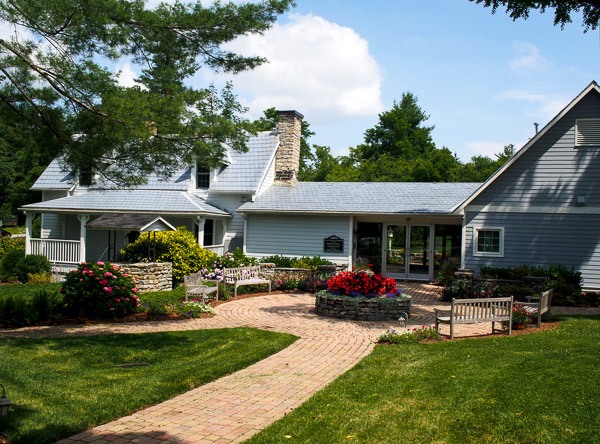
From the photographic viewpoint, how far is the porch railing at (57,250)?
64.5ft

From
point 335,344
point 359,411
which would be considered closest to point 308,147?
point 335,344

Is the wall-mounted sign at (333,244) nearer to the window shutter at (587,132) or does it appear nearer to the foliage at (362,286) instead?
the foliage at (362,286)

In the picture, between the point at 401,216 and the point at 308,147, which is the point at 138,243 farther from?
the point at 308,147

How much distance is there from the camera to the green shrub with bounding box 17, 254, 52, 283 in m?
18.1

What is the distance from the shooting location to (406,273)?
20922 mm

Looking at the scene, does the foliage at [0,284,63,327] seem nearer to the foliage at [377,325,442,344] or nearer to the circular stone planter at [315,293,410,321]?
the circular stone planter at [315,293,410,321]

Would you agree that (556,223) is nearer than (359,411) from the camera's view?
No

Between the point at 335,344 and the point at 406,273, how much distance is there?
476 inches

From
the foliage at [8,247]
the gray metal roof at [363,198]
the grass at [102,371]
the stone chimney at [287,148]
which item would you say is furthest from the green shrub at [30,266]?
the stone chimney at [287,148]

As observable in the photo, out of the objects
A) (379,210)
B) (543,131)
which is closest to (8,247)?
(379,210)

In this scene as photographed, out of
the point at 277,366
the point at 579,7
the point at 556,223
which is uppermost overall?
the point at 579,7

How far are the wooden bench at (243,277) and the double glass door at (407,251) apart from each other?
6.33 m

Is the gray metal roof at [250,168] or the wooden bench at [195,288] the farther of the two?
the gray metal roof at [250,168]

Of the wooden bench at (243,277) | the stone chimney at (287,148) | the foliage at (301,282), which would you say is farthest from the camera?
the stone chimney at (287,148)
